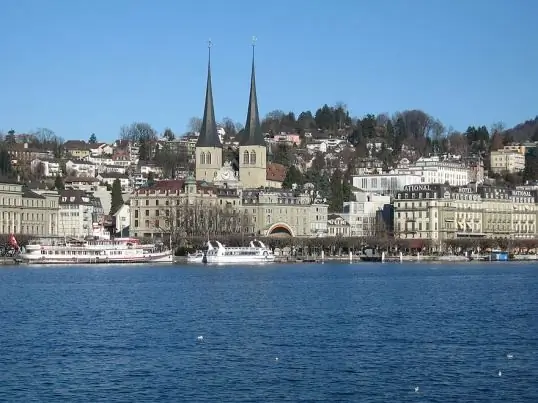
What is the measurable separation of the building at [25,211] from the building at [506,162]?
78.8 meters

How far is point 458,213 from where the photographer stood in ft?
432

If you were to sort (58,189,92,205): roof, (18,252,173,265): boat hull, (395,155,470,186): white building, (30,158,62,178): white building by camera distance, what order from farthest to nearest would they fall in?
(30,158,62,178): white building < (395,155,470,186): white building < (58,189,92,205): roof < (18,252,173,265): boat hull

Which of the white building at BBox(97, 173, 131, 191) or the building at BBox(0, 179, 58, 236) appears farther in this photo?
the white building at BBox(97, 173, 131, 191)

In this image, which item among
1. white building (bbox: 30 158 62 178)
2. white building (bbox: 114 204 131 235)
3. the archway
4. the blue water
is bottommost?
the blue water

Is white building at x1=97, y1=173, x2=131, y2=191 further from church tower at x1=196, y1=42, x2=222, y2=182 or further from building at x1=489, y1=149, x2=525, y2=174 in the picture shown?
building at x1=489, y1=149, x2=525, y2=174

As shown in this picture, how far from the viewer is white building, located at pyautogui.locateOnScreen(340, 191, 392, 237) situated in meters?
136

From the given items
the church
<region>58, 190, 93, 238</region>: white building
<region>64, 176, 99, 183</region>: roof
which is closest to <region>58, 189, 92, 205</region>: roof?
<region>58, 190, 93, 238</region>: white building

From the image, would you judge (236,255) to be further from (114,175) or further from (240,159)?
(114,175)

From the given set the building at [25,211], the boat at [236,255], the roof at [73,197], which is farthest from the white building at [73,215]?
the boat at [236,255]

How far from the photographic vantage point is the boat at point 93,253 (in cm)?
9694

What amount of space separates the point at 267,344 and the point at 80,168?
135112 millimetres

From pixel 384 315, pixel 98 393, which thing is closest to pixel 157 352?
pixel 98 393

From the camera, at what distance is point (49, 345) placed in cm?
3569

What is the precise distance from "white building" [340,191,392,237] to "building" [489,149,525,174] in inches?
1679
